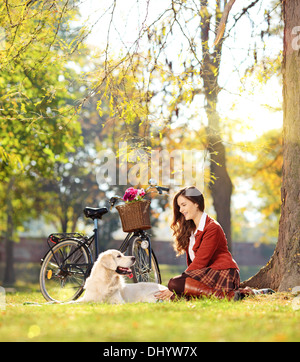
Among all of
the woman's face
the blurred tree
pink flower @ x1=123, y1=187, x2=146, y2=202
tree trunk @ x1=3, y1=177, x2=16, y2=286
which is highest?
the blurred tree

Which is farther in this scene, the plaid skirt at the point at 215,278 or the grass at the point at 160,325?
the plaid skirt at the point at 215,278

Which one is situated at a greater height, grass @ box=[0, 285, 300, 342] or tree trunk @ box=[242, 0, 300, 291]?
tree trunk @ box=[242, 0, 300, 291]

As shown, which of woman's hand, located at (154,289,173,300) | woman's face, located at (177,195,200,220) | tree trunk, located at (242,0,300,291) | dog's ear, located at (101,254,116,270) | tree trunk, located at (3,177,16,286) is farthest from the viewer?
tree trunk, located at (3,177,16,286)

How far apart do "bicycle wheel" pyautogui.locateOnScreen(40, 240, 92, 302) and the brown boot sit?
159 cm

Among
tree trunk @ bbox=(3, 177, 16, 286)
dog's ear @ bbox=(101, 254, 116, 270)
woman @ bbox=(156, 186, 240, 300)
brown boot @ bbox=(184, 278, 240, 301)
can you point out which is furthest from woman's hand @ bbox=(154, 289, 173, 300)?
tree trunk @ bbox=(3, 177, 16, 286)

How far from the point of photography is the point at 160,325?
3.69 metres

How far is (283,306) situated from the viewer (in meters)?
5.56

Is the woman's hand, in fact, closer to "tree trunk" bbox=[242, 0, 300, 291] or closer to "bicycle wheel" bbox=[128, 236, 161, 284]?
"bicycle wheel" bbox=[128, 236, 161, 284]

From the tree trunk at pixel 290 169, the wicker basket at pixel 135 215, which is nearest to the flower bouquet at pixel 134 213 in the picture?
the wicker basket at pixel 135 215

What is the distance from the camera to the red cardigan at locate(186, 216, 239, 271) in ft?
19.9

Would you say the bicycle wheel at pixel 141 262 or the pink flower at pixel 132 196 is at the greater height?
the pink flower at pixel 132 196

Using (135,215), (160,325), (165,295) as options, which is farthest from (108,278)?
(160,325)

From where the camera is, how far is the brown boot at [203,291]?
600cm

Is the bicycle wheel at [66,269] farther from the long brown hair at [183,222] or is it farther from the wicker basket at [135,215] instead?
the long brown hair at [183,222]
